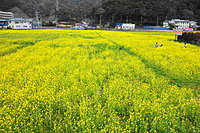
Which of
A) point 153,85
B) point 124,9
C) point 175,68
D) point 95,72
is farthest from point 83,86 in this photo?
point 124,9

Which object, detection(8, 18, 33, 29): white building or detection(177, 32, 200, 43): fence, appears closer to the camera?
detection(177, 32, 200, 43): fence

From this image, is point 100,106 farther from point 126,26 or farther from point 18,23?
point 18,23

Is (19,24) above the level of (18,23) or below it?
below

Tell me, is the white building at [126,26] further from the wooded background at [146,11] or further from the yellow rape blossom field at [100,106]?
the yellow rape blossom field at [100,106]

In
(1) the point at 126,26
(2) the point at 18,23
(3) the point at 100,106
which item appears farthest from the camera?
(1) the point at 126,26

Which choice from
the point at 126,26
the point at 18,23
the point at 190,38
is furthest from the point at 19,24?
the point at 190,38

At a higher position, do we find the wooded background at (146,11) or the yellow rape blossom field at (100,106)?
the wooded background at (146,11)

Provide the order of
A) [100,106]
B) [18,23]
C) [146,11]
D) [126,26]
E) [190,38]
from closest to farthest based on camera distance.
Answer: [100,106], [190,38], [18,23], [126,26], [146,11]

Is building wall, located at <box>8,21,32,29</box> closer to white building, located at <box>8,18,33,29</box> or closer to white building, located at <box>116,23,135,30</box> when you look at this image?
white building, located at <box>8,18,33,29</box>

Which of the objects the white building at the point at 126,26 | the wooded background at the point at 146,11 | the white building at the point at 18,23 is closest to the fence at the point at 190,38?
the white building at the point at 126,26

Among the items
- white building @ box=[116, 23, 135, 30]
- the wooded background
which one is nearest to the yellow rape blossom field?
white building @ box=[116, 23, 135, 30]

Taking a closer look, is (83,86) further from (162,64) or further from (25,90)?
(162,64)

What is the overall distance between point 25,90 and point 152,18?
363ft

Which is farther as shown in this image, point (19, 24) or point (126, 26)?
point (126, 26)
